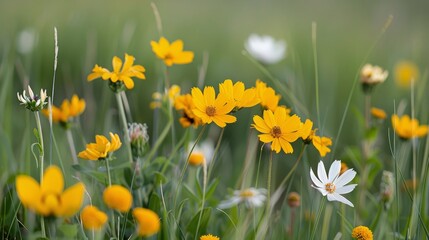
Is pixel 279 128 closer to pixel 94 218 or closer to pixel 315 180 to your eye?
Result: pixel 315 180

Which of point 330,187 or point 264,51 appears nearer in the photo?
point 330,187

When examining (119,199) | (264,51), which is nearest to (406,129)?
(119,199)

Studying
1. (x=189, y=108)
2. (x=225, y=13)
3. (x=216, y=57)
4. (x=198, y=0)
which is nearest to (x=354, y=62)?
(x=216, y=57)

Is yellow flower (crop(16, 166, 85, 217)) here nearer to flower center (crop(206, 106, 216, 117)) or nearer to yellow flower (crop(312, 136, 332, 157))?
flower center (crop(206, 106, 216, 117))

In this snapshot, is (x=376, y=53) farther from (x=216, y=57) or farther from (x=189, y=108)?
(x=189, y=108)

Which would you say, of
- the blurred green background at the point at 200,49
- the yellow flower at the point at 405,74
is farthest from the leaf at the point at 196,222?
the yellow flower at the point at 405,74

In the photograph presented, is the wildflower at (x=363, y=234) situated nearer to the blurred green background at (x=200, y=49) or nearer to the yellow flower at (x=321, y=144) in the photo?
the yellow flower at (x=321, y=144)
